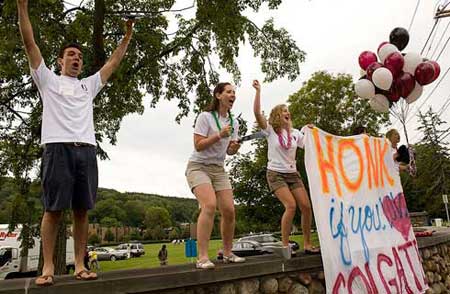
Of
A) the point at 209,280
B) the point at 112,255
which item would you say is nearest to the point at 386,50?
the point at 209,280

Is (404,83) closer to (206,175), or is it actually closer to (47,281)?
(206,175)

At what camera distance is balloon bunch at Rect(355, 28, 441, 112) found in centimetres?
650

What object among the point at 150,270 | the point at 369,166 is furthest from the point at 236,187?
the point at 150,270

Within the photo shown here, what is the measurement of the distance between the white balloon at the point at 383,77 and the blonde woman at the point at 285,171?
253 cm

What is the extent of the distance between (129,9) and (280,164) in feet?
23.9

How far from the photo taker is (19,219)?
32.0ft

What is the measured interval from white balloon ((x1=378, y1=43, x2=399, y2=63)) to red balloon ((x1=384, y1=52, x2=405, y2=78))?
0.27 ft

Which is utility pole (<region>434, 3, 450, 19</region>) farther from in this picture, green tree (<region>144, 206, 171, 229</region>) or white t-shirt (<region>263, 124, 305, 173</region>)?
green tree (<region>144, 206, 171, 229</region>)

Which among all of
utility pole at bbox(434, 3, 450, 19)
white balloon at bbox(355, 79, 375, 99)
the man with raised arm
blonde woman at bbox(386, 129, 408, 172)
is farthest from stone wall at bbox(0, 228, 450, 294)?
utility pole at bbox(434, 3, 450, 19)

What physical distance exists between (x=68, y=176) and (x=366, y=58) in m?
5.69

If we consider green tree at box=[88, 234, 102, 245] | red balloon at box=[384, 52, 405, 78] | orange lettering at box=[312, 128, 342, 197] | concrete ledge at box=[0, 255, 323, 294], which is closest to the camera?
concrete ledge at box=[0, 255, 323, 294]

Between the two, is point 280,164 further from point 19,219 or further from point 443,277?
point 19,219

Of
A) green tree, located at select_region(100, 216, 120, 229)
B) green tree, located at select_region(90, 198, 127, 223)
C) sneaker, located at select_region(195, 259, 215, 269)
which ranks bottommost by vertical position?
sneaker, located at select_region(195, 259, 215, 269)

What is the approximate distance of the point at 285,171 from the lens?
4461mm
